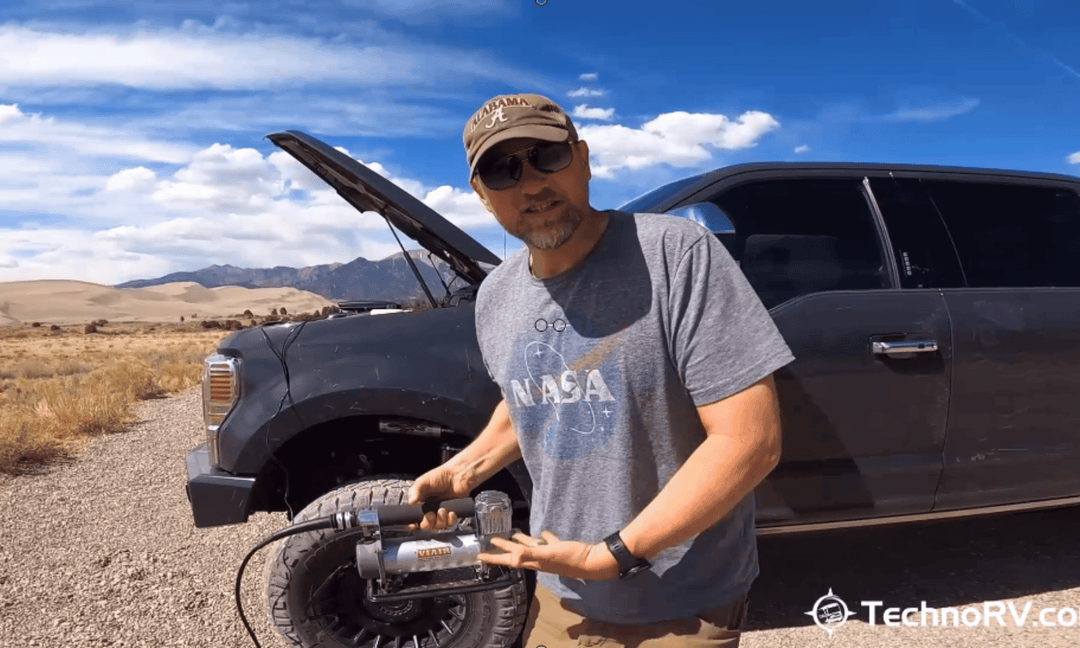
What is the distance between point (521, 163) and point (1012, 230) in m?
3.07

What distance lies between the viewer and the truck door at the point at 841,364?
2.93 m

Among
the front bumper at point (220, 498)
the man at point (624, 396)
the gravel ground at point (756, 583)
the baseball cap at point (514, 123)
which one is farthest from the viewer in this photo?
the gravel ground at point (756, 583)

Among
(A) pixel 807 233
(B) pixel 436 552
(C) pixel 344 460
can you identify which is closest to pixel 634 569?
(B) pixel 436 552

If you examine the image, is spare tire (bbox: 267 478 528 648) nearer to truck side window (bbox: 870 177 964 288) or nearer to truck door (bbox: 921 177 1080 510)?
truck door (bbox: 921 177 1080 510)

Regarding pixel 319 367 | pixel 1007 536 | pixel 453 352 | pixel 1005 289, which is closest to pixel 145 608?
pixel 319 367

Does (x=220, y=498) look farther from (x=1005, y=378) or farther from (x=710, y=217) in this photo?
(x=1005, y=378)

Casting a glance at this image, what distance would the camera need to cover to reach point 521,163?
4.79ft

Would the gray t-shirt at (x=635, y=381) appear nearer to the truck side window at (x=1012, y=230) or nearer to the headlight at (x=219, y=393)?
the headlight at (x=219, y=393)

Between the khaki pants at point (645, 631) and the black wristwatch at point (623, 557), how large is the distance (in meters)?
0.23

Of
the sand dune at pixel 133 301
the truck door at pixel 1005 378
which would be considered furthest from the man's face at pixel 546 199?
the sand dune at pixel 133 301

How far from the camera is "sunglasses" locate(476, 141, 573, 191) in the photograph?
1447 mm

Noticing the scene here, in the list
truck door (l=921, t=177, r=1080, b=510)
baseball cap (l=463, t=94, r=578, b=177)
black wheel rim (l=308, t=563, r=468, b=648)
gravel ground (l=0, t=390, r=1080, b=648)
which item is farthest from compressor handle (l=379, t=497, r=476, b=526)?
truck door (l=921, t=177, r=1080, b=510)

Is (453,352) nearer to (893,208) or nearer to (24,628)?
(893,208)

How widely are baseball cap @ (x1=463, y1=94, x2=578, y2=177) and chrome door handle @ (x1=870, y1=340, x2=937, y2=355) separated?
Answer: 1937 millimetres
